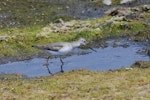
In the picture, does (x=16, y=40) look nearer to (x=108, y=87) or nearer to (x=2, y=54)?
(x=2, y=54)

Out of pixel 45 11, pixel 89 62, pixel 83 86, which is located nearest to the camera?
pixel 83 86

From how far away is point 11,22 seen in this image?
40.4 m

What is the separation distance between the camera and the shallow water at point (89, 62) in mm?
24969

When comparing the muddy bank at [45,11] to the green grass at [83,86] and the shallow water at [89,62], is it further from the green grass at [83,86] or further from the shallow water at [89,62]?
the green grass at [83,86]

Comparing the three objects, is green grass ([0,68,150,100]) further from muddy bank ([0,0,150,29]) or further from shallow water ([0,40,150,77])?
muddy bank ([0,0,150,29])

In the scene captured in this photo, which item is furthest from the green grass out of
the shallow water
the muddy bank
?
the muddy bank

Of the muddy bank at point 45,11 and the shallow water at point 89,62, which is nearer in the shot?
the shallow water at point 89,62

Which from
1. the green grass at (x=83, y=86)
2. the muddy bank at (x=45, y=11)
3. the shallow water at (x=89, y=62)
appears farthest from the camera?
the muddy bank at (x=45, y=11)

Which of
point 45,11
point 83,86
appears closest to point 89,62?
point 83,86

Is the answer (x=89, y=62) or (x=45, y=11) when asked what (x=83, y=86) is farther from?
(x=45, y=11)

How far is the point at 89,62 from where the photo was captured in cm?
2628

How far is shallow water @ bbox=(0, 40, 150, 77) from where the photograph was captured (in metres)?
25.0

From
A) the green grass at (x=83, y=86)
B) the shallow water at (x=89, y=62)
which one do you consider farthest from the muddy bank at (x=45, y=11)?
the green grass at (x=83, y=86)

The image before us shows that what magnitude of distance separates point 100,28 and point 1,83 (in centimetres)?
1352
